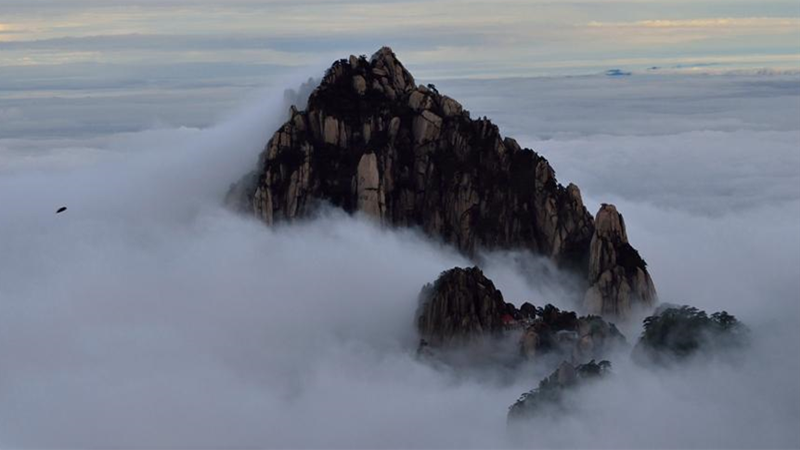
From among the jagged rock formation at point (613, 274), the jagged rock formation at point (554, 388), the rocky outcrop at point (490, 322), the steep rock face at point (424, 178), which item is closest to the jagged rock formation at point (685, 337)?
the rocky outcrop at point (490, 322)

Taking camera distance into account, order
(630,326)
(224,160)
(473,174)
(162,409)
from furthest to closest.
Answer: (224,160) < (473,174) < (630,326) < (162,409)

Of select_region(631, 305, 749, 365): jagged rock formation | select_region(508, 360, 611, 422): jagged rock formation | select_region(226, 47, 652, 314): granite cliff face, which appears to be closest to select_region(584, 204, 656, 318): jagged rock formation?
select_region(226, 47, 652, 314): granite cliff face

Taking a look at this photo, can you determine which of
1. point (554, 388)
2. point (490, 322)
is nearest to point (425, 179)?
point (490, 322)

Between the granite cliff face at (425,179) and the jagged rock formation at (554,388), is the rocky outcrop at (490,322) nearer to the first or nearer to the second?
the jagged rock formation at (554,388)

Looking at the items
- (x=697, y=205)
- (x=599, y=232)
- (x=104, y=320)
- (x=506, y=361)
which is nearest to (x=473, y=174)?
(x=599, y=232)

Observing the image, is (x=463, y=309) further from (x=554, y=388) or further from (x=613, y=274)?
(x=554, y=388)

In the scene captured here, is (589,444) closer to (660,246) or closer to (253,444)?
(253,444)
